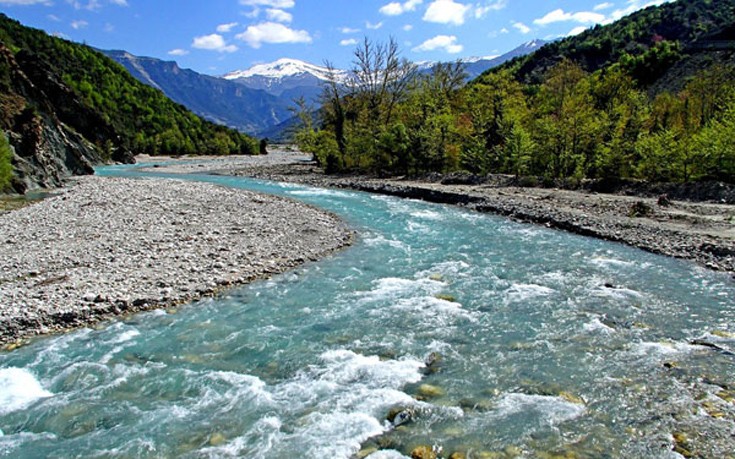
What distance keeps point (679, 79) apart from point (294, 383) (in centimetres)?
8231

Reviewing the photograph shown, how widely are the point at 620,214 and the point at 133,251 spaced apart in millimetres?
21270

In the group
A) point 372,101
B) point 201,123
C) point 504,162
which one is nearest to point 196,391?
point 504,162

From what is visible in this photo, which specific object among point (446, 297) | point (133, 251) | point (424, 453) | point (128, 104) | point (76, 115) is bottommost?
point (424, 453)

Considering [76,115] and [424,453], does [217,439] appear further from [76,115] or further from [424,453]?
[76,115]

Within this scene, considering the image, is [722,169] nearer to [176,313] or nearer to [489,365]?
[489,365]

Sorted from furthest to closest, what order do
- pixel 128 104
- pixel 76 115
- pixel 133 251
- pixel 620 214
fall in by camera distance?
pixel 128 104 → pixel 76 115 → pixel 620 214 → pixel 133 251

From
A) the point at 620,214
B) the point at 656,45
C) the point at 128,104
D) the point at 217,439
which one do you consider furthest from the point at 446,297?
the point at 128,104

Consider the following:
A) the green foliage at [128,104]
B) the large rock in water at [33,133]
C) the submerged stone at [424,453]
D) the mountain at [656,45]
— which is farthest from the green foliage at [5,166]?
the green foliage at [128,104]

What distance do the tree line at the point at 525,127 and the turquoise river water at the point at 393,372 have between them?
1795cm

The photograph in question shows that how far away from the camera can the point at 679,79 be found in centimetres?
6956

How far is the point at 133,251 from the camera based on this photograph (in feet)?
49.5

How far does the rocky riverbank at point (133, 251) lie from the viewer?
10.9 metres

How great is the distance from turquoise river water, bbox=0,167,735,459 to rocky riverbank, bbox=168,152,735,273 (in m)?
2.94

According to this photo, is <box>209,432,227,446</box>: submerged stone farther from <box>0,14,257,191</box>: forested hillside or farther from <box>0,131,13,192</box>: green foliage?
<box>0,14,257,191</box>: forested hillside
